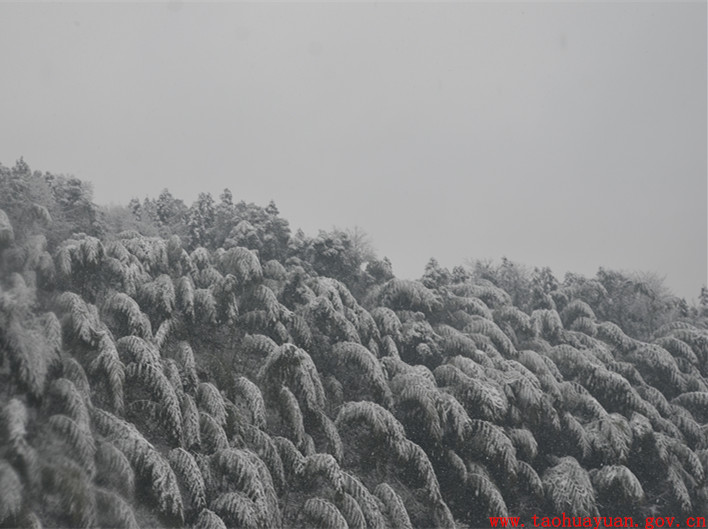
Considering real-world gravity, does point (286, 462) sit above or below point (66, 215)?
below

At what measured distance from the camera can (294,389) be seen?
12203 mm

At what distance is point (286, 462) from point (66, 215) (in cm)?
1028

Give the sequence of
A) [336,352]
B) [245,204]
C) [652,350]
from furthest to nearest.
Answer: [245,204] → [652,350] → [336,352]

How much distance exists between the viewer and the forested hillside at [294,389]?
8227mm

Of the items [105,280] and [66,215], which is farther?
[66,215]

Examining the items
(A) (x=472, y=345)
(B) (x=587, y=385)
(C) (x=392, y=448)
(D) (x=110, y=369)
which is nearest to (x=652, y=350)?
(B) (x=587, y=385)

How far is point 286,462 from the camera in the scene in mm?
10883

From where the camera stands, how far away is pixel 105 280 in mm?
12883

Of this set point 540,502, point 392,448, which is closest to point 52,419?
point 392,448

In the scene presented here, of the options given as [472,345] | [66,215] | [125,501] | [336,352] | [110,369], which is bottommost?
[125,501]

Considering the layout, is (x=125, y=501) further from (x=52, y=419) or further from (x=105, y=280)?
(x=105, y=280)

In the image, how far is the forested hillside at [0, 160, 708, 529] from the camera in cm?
823

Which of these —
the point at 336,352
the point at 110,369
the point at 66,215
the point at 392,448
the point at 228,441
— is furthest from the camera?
the point at 66,215

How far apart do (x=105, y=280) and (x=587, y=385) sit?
13.6 m
